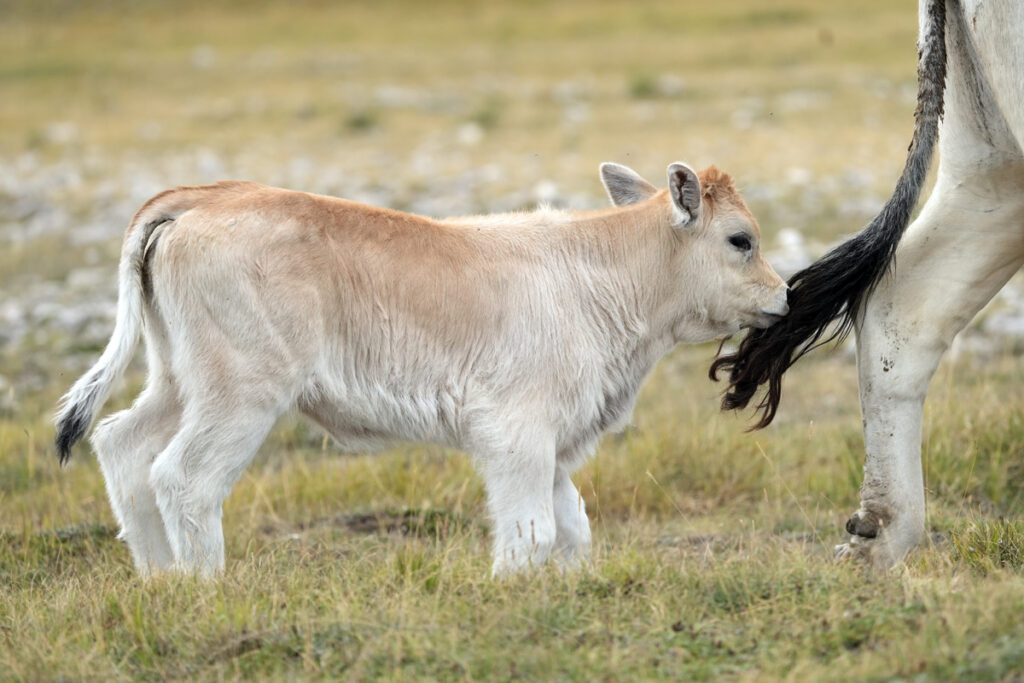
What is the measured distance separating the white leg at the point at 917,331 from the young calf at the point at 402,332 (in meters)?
0.62

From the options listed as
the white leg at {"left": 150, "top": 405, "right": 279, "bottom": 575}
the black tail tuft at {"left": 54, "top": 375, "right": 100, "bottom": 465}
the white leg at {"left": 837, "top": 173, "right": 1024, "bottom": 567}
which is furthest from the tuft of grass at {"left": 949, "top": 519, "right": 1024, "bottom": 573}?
the black tail tuft at {"left": 54, "top": 375, "right": 100, "bottom": 465}

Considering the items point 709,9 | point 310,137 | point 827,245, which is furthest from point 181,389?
point 709,9

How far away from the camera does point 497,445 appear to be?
19.0ft

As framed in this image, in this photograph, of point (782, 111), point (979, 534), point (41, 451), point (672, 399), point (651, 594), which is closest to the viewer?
point (651, 594)

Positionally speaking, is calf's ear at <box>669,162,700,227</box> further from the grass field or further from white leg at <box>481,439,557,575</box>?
white leg at <box>481,439,557,575</box>

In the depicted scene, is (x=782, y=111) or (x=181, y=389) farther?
(x=782, y=111)

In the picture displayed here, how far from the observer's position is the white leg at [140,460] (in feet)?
19.5

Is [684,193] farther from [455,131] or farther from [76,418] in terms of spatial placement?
[455,131]

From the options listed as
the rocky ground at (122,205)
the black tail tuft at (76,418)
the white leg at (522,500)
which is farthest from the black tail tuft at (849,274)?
the black tail tuft at (76,418)

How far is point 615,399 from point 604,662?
2.11 meters

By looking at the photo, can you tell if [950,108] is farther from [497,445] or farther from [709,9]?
[709,9]

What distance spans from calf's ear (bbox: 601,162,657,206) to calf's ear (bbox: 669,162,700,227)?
1.91 feet

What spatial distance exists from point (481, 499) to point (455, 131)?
1420cm

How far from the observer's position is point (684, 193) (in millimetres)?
6285
